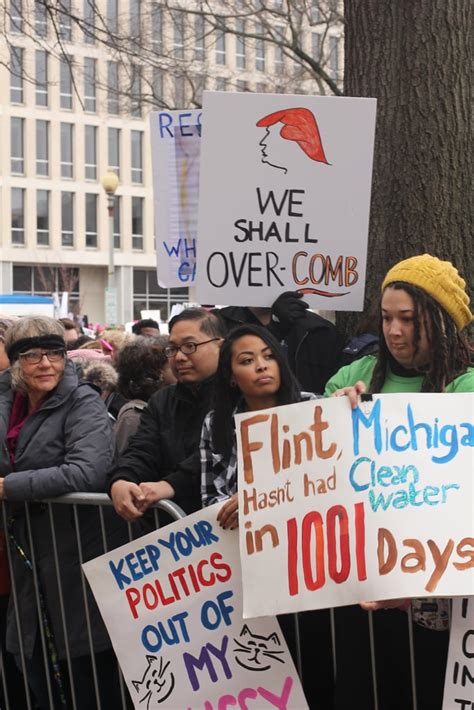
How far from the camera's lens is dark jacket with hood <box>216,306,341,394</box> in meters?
4.73

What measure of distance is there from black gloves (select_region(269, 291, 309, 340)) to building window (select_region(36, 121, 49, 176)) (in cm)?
4960

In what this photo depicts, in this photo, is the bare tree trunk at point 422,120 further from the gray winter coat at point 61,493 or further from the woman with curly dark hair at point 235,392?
the gray winter coat at point 61,493

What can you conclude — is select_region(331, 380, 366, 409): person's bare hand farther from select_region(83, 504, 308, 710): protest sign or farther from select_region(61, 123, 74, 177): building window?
select_region(61, 123, 74, 177): building window

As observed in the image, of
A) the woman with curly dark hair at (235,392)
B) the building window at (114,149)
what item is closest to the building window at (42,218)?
the building window at (114,149)

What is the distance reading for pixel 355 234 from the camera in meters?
4.74

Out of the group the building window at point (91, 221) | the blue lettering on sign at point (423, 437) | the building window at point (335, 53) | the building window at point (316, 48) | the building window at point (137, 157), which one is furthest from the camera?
the building window at point (137, 157)

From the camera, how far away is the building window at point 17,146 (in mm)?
51812

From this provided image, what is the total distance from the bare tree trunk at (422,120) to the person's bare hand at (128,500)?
198cm

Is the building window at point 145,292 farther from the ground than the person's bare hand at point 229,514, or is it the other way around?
the person's bare hand at point 229,514

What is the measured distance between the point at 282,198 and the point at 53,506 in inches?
64.6

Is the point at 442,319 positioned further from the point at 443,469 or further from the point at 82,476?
the point at 82,476

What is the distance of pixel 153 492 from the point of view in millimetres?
3912

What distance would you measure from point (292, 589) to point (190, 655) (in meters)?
0.64

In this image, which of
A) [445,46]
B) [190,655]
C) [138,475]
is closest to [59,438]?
[138,475]
